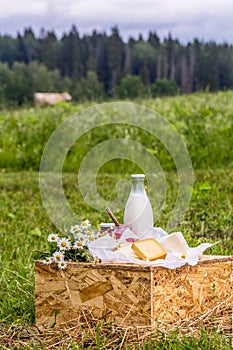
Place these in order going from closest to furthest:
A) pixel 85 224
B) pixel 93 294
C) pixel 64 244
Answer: pixel 93 294
pixel 64 244
pixel 85 224

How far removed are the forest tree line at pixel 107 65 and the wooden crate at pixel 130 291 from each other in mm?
11024

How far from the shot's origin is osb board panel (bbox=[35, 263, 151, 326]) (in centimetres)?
323

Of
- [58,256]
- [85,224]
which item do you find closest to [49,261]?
[58,256]

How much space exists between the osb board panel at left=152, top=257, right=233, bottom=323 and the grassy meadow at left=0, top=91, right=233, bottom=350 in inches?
5.8

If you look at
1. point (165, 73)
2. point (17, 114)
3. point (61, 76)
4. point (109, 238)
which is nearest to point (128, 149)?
point (17, 114)

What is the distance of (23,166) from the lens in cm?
973

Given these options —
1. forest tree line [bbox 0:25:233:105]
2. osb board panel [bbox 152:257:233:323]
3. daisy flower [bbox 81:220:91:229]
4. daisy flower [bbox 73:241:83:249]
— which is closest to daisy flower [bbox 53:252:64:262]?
daisy flower [bbox 73:241:83:249]

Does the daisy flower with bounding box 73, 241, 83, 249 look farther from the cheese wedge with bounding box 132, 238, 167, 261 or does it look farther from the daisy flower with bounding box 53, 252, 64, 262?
the cheese wedge with bounding box 132, 238, 167, 261

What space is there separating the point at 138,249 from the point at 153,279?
24 centimetres

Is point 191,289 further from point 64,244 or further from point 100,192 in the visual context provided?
point 100,192

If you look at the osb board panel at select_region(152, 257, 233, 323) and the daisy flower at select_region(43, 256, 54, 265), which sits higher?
the daisy flower at select_region(43, 256, 54, 265)

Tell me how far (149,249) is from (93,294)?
0.35 m

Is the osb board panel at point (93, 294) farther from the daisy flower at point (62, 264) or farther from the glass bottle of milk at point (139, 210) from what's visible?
the glass bottle of milk at point (139, 210)

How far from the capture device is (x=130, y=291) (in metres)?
3.24
